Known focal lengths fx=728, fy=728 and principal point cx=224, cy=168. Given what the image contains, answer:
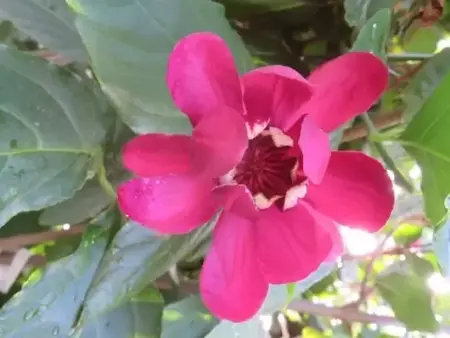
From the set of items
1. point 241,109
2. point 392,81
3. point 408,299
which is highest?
point 241,109

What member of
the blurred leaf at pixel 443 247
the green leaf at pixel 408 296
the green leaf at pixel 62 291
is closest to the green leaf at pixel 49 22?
the green leaf at pixel 62 291

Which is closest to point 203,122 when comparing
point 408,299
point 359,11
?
point 359,11

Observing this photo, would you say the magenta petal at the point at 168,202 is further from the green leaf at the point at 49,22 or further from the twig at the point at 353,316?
the twig at the point at 353,316

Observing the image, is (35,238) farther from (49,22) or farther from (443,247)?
(443,247)

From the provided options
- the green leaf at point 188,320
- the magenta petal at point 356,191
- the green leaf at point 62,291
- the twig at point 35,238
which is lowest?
the green leaf at point 188,320

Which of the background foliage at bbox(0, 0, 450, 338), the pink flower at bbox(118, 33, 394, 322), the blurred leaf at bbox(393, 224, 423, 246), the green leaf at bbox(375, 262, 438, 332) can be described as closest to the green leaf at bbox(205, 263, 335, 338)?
the background foliage at bbox(0, 0, 450, 338)

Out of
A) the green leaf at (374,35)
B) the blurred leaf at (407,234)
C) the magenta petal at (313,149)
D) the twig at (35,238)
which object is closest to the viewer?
the magenta petal at (313,149)

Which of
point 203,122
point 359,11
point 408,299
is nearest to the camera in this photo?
point 203,122

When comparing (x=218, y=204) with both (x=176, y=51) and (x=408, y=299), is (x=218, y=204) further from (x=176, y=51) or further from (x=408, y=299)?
(x=408, y=299)
